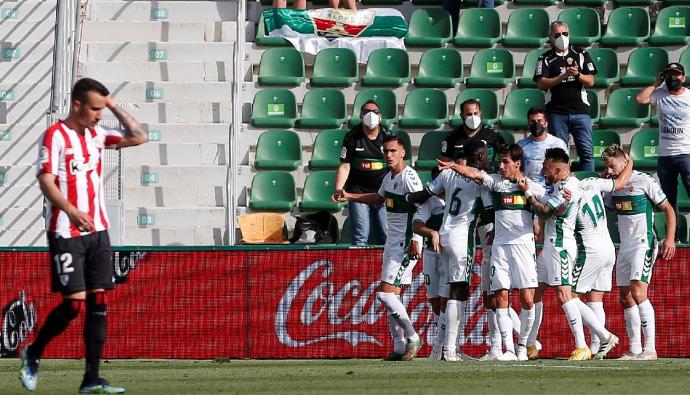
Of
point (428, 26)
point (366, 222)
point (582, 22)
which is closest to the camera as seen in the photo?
point (366, 222)

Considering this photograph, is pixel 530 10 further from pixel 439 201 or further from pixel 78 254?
pixel 78 254

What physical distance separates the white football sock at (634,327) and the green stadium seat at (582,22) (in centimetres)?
615

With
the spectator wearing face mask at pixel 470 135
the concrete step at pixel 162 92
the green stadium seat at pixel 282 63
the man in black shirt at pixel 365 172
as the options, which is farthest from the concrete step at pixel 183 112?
the spectator wearing face mask at pixel 470 135

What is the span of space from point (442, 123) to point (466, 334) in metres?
4.12

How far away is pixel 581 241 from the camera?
13164mm

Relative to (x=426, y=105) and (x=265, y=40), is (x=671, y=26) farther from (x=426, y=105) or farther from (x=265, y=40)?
(x=265, y=40)

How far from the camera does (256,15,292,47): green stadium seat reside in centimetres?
1867

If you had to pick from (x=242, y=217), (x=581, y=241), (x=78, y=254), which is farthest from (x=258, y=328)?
(x=78, y=254)

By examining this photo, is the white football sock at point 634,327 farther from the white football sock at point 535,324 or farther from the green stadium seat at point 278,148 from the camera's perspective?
the green stadium seat at point 278,148

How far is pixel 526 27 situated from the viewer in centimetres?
1869

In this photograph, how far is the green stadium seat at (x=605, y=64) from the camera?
18047 millimetres

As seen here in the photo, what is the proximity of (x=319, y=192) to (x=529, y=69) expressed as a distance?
3.73 metres

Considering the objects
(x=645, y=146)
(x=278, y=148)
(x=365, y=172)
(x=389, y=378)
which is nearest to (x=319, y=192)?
(x=278, y=148)

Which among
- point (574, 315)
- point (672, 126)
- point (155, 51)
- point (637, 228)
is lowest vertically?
point (574, 315)
